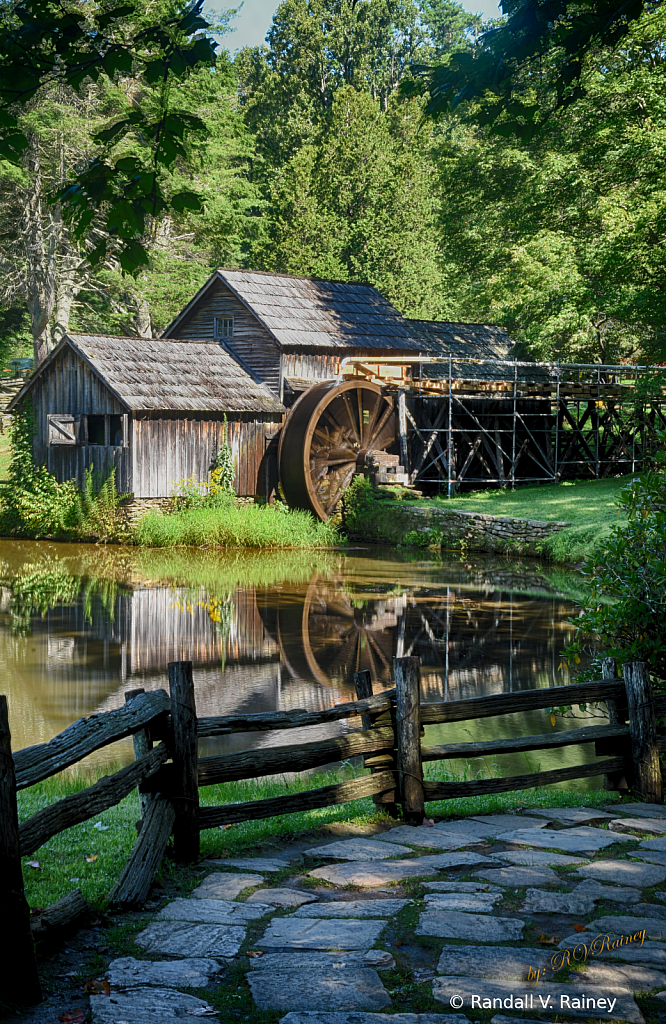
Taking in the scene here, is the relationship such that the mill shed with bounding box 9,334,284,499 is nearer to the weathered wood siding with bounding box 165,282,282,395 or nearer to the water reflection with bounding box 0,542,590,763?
the weathered wood siding with bounding box 165,282,282,395

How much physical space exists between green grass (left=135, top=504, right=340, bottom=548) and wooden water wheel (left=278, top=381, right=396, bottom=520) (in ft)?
4.90

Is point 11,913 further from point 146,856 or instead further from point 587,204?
point 587,204

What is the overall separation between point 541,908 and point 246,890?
1218 mm

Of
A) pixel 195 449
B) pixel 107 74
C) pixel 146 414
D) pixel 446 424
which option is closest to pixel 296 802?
pixel 107 74

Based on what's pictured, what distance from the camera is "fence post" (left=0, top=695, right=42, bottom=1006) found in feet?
10.9

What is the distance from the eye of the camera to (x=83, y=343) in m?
23.5

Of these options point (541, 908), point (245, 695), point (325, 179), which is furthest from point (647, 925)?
point (325, 179)

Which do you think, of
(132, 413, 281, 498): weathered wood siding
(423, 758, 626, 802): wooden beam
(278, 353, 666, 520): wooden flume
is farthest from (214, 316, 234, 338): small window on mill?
(423, 758, 626, 802): wooden beam

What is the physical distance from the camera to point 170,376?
24141mm

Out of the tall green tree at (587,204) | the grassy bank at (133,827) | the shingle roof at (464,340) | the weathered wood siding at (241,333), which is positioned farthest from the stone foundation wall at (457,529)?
the grassy bank at (133,827)

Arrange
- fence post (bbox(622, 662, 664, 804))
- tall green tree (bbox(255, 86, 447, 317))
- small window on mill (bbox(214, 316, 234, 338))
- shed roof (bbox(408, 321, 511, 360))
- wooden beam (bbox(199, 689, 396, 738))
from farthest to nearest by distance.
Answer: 1. tall green tree (bbox(255, 86, 447, 317))
2. shed roof (bbox(408, 321, 511, 360))
3. small window on mill (bbox(214, 316, 234, 338))
4. fence post (bbox(622, 662, 664, 804))
5. wooden beam (bbox(199, 689, 396, 738))

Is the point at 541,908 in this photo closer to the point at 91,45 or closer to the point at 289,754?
the point at 289,754

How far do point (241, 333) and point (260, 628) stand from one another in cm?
1463

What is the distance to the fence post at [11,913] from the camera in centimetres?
332
